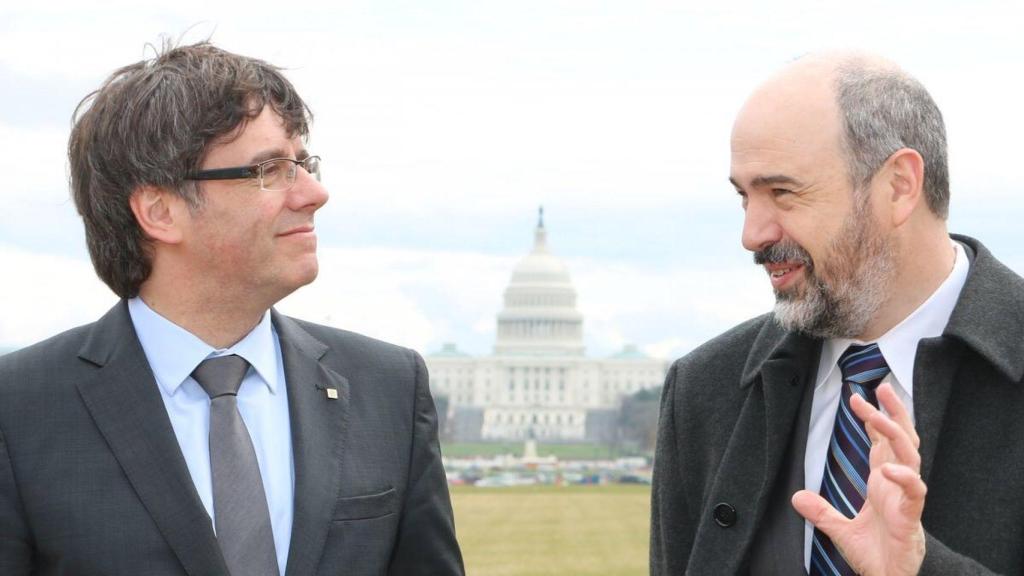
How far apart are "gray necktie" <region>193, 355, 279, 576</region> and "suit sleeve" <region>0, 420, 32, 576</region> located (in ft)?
1.81

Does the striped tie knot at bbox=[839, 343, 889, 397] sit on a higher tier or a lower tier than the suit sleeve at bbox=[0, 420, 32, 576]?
higher

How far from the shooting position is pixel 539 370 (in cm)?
16450

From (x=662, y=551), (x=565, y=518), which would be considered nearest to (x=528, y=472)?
(x=565, y=518)

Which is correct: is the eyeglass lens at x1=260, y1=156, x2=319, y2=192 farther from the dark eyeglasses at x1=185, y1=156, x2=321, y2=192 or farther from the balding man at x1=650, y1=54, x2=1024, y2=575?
the balding man at x1=650, y1=54, x2=1024, y2=575

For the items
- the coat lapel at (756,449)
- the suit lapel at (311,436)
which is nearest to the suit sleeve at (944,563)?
the coat lapel at (756,449)

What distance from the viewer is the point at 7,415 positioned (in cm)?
472

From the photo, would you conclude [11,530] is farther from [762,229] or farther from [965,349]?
[965,349]

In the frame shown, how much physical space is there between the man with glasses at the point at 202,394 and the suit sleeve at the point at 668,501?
71 centimetres

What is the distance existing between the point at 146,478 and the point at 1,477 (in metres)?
0.42

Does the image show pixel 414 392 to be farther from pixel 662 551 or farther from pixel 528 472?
pixel 528 472

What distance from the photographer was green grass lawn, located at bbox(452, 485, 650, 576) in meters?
27.3

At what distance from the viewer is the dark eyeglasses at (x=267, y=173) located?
193 inches

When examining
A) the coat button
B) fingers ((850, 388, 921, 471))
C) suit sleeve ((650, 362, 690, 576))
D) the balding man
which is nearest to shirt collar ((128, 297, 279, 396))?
suit sleeve ((650, 362, 690, 576))

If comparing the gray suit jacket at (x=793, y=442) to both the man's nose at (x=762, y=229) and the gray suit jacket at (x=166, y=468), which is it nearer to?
the man's nose at (x=762, y=229)
